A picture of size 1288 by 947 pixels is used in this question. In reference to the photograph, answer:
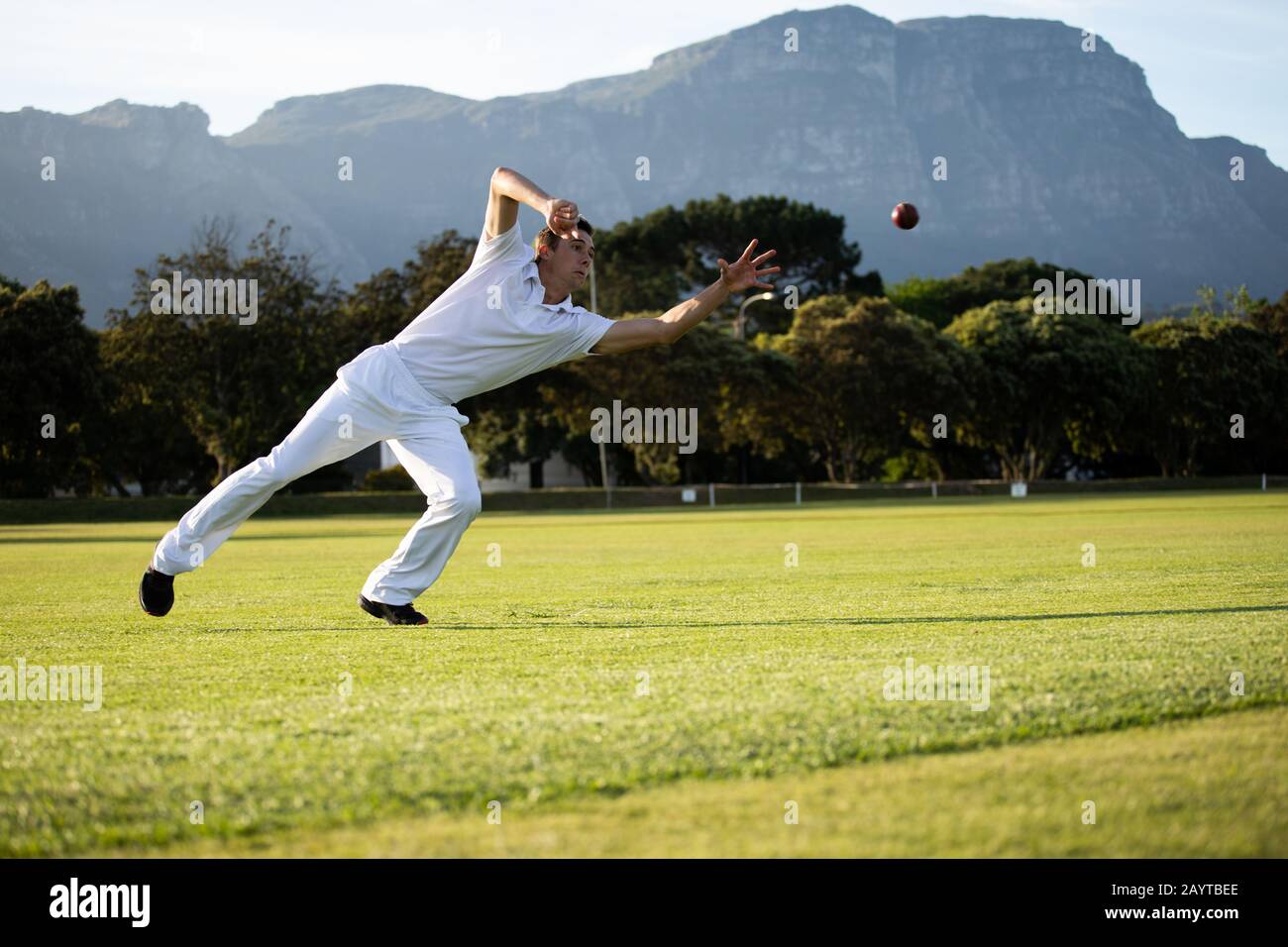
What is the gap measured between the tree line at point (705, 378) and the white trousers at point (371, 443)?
36675 mm

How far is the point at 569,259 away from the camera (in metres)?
7.76

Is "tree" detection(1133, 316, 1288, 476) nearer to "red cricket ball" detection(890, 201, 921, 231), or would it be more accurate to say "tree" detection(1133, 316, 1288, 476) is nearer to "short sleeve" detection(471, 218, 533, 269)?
"red cricket ball" detection(890, 201, 921, 231)

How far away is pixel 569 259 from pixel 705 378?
163 ft

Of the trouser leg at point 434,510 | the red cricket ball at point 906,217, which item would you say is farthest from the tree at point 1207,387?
the trouser leg at point 434,510

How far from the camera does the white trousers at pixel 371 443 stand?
7648mm

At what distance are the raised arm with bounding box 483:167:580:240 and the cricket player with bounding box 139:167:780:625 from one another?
19mm

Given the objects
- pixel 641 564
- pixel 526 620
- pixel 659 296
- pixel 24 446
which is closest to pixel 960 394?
pixel 659 296

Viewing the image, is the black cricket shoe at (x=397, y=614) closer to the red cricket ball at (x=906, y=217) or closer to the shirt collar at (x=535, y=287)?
the shirt collar at (x=535, y=287)

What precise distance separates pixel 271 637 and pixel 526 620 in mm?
1693

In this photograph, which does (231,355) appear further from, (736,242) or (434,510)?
(434,510)

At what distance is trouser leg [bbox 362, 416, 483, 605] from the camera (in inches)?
303

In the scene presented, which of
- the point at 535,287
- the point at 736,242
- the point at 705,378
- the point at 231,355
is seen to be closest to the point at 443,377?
the point at 535,287

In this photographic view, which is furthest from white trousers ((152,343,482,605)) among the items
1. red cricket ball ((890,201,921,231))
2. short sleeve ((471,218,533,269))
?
red cricket ball ((890,201,921,231))
